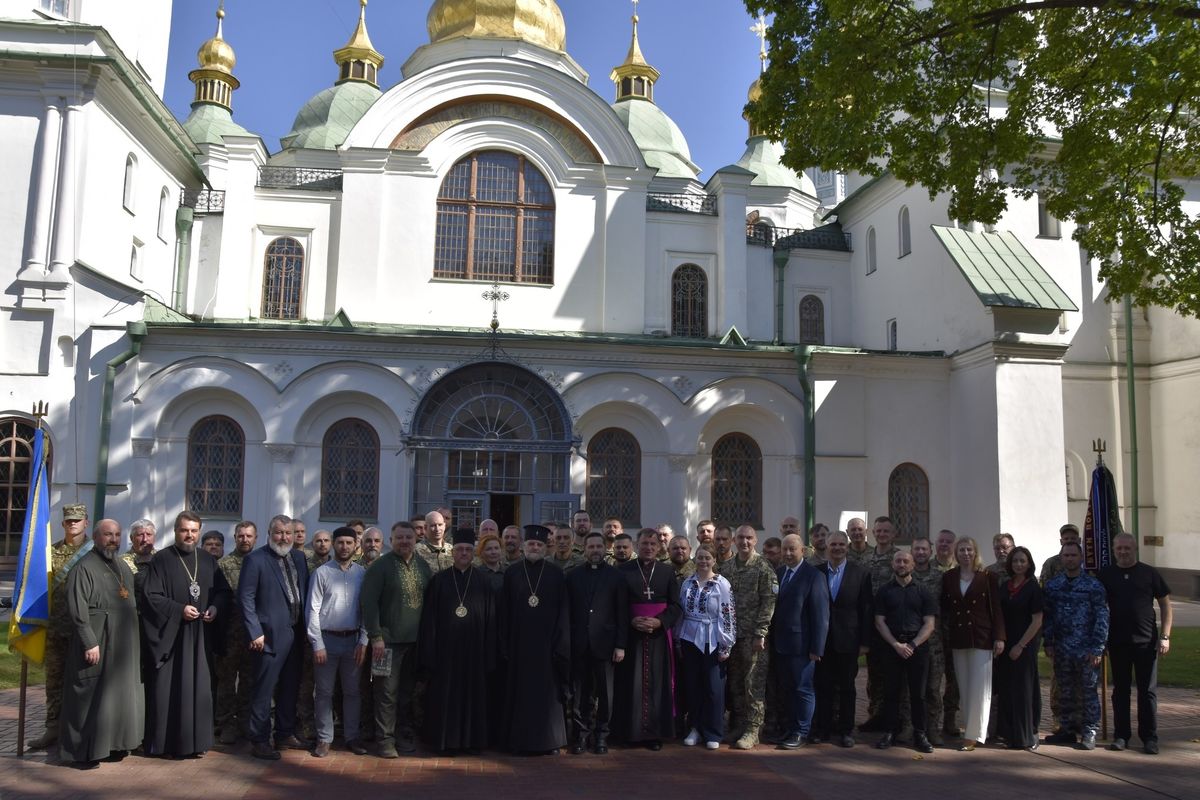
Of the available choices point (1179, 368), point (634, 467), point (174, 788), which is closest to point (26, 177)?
point (634, 467)

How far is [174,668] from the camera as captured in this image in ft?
24.0

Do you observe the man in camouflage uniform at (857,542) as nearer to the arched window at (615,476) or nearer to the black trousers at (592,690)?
the black trousers at (592,690)

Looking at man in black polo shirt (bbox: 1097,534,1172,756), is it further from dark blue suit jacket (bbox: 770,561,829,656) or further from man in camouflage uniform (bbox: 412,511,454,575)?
man in camouflage uniform (bbox: 412,511,454,575)

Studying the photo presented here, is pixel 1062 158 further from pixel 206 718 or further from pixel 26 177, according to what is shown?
pixel 26 177

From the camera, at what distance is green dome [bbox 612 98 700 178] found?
2889cm

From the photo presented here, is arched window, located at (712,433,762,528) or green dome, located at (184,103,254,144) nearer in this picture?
arched window, located at (712,433,762,528)

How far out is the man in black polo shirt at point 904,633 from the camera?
26.0 feet

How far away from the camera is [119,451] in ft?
51.3

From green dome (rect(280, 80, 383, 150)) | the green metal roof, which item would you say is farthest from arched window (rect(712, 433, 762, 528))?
green dome (rect(280, 80, 383, 150))

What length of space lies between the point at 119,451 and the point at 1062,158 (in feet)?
48.4

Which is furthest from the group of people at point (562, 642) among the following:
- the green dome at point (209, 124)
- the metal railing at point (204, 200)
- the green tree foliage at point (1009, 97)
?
the green dome at point (209, 124)

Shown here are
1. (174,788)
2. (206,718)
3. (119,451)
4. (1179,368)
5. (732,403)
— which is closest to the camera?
(174,788)

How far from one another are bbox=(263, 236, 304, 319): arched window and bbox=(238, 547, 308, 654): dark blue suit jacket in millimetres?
13694

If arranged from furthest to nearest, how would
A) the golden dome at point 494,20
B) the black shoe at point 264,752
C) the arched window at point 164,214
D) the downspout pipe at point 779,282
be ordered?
the golden dome at point 494,20 < the downspout pipe at point 779,282 < the arched window at point 164,214 < the black shoe at point 264,752
